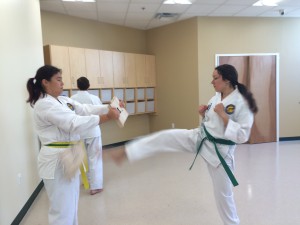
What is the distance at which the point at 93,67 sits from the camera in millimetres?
4961

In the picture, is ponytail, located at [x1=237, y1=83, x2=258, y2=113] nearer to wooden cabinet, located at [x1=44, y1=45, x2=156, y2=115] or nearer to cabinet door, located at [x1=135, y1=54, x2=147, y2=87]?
wooden cabinet, located at [x1=44, y1=45, x2=156, y2=115]

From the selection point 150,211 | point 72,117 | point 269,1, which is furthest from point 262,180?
point 269,1

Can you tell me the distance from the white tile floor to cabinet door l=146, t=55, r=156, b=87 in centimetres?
238

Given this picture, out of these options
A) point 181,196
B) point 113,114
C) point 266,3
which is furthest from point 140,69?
point 113,114

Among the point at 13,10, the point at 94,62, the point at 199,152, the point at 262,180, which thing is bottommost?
the point at 262,180

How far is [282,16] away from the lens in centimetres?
543

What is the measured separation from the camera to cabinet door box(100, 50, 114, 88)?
16.8 feet

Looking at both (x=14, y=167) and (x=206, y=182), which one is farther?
(x=206, y=182)

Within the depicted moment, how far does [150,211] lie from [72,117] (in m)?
1.48

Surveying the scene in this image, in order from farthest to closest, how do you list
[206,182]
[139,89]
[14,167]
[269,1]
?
1. [139,89]
2. [269,1]
3. [206,182]
4. [14,167]

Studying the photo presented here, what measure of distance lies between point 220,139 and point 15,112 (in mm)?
1993

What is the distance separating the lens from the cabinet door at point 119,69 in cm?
537

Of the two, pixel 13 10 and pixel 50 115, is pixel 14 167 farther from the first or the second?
pixel 13 10

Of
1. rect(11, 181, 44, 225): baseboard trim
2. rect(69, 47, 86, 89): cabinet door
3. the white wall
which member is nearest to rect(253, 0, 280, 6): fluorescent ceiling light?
rect(69, 47, 86, 89): cabinet door
